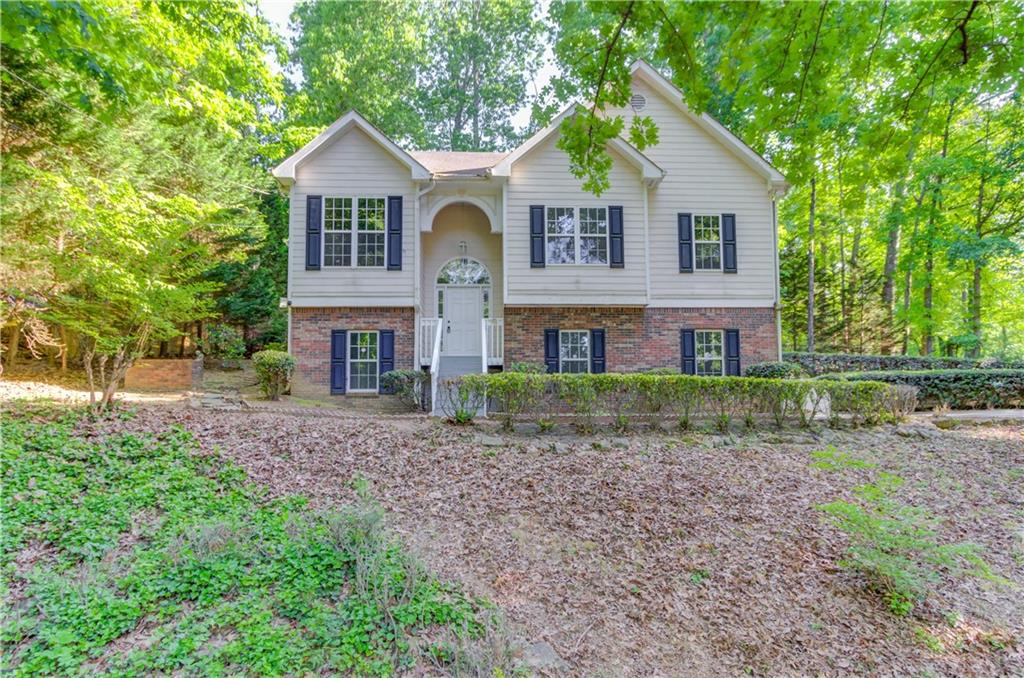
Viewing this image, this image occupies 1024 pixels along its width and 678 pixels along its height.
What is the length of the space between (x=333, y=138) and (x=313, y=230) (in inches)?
89.5

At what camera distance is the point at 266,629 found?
3.36 meters

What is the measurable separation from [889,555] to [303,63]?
2650 cm

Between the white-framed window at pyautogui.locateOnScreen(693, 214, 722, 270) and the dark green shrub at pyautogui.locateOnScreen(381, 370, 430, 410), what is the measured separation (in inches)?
292

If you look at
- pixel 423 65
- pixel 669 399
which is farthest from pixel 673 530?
pixel 423 65

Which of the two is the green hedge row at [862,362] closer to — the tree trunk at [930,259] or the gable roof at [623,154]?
the tree trunk at [930,259]

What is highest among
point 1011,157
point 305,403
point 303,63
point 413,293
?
point 303,63

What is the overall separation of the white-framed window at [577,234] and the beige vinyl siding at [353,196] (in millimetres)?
3351

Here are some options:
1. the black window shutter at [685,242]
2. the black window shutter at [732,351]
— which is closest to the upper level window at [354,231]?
the black window shutter at [685,242]

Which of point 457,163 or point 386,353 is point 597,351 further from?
point 457,163

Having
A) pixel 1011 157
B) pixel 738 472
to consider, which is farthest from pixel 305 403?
pixel 1011 157

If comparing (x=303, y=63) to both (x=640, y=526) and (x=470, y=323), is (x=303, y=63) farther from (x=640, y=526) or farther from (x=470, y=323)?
(x=640, y=526)

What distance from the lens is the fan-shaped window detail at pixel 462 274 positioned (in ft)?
43.0

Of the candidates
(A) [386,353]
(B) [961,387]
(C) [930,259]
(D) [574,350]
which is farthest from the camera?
(C) [930,259]

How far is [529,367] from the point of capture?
36.2ft
